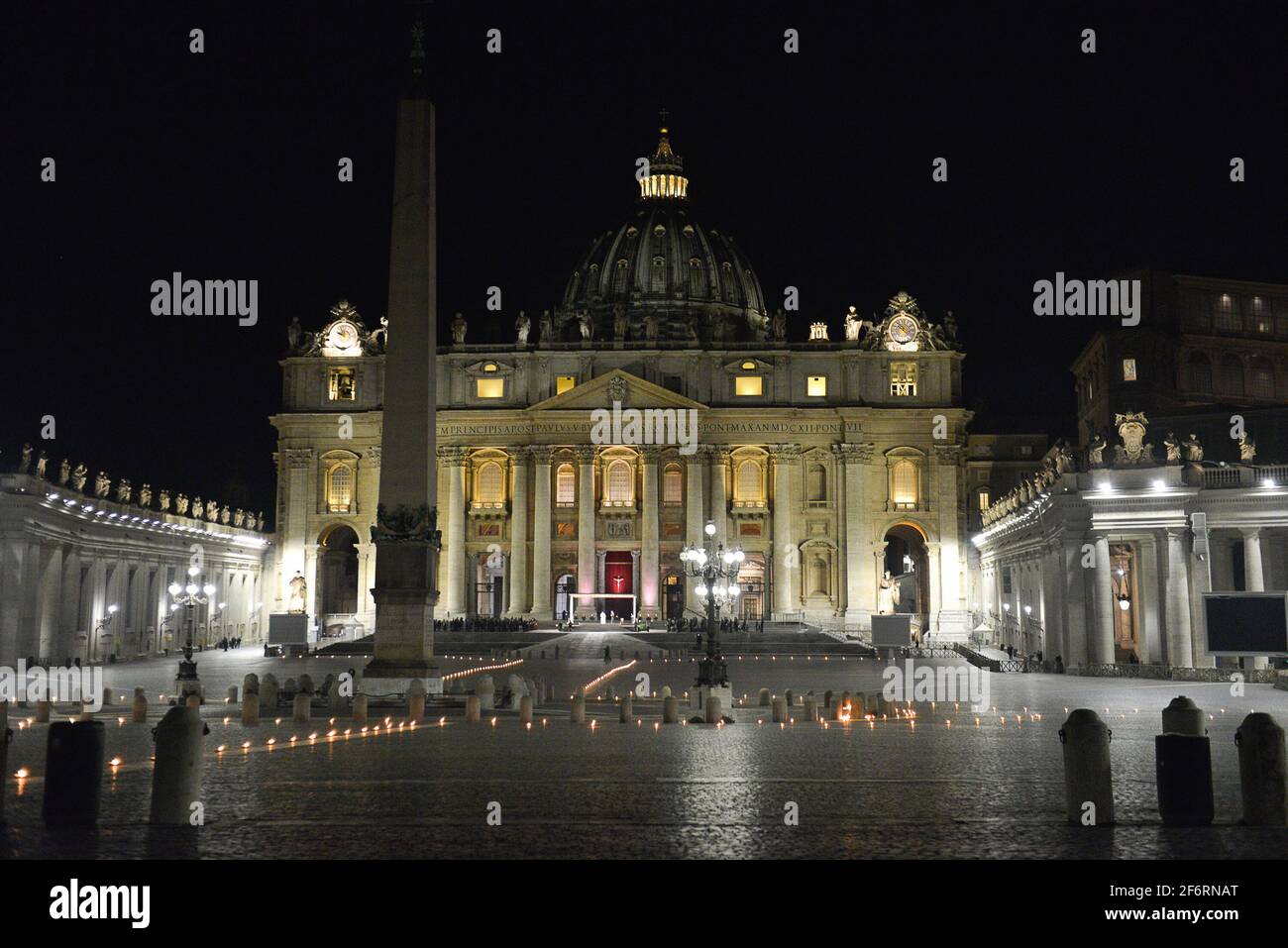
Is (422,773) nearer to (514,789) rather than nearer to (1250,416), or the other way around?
(514,789)

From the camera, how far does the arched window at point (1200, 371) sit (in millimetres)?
72188

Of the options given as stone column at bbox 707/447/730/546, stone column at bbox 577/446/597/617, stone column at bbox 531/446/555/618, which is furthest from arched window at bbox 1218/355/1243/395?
stone column at bbox 531/446/555/618

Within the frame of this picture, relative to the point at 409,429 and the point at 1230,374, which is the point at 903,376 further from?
the point at 409,429

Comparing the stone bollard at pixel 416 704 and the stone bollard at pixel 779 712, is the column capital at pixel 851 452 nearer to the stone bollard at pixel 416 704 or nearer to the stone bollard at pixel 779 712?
the stone bollard at pixel 779 712

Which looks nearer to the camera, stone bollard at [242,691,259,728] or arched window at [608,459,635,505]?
stone bollard at [242,691,259,728]

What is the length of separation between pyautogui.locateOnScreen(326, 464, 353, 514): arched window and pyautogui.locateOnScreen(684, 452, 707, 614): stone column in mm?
23019

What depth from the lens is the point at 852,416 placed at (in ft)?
288

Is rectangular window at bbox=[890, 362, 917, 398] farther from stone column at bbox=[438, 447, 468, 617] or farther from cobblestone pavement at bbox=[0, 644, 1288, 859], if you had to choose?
cobblestone pavement at bbox=[0, 644, 1288, 859]

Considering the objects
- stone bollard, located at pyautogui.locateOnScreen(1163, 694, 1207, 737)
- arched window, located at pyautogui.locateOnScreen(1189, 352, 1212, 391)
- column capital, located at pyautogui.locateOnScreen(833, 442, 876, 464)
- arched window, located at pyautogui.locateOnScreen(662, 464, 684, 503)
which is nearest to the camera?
stone bollard, located at pyautogui.locateOnScreen(1163, 694, 1207, 737)

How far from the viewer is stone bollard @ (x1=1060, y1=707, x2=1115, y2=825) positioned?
506 inches

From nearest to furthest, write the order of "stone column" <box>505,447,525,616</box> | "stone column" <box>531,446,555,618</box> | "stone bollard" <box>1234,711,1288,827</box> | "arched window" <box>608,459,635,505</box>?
1. "stone bollard" <box>1234,711,1288,827</box>
2. "stone column" <box>531,446,555,618</box>
3. "stone column" <box>505,447,525,616</box>
4. "arched window" <box>608,459,635,505</box>

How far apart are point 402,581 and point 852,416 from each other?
206 ft

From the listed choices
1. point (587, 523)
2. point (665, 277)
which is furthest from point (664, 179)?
point (587, 523)
